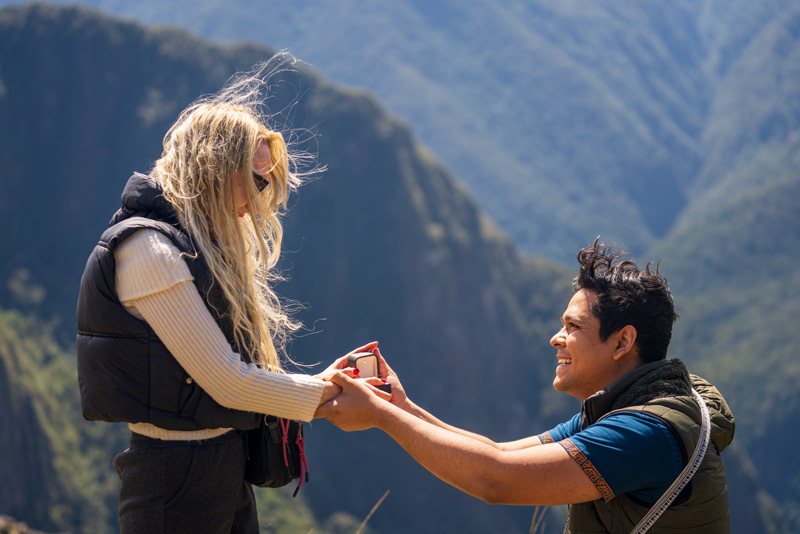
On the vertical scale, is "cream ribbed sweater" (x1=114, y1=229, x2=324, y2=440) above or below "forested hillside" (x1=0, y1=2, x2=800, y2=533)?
above

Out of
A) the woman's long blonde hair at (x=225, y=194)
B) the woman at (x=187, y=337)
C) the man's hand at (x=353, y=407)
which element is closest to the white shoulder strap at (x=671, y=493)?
the man's hand at (x=353, y=407)

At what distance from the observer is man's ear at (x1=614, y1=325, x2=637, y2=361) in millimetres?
3672

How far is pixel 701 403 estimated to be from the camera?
353cm

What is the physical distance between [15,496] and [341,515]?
37.7m

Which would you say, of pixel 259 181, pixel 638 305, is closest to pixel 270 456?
pixel 259 181

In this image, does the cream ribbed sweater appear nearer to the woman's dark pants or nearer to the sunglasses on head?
the woman's dark pants

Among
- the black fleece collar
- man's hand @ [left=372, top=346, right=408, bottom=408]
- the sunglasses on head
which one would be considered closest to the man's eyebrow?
the black fleece collar

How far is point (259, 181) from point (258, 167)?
0.07m

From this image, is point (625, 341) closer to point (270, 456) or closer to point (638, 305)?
point (638, 305)

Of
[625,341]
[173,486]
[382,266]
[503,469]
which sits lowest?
[382,266]

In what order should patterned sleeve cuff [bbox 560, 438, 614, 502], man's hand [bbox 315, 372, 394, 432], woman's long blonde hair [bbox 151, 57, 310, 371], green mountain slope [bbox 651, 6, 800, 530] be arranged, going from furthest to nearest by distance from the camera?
green mountain slope [bbox 651, 6, 800, 530]
man's hand [bbox 315, 372, 394, 432]
woman's long blonde hair [bbox 151, 57, 310, 371]
patterned sleeve cuff [bbox 560, 438, 614, 502]

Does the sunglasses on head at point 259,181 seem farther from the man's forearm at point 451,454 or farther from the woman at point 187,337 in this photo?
the man's forearm at point 451,454

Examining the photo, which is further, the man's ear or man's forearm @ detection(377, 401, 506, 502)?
the man's ear

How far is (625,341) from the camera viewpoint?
370 cm
